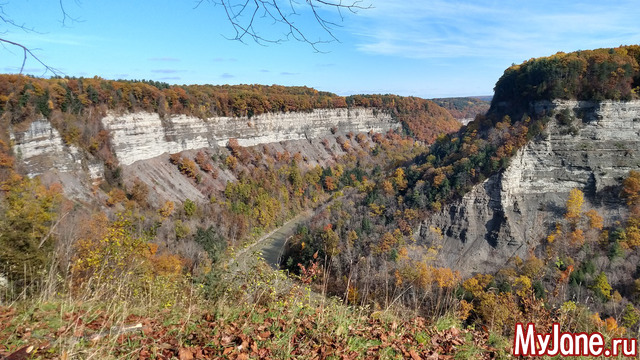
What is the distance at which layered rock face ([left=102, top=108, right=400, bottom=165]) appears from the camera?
126 ft

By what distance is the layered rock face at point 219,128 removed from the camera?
126 feet

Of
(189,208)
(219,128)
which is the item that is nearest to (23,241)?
(189,208)

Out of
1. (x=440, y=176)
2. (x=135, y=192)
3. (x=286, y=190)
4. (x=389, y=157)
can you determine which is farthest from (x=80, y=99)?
(x=389, y=157)

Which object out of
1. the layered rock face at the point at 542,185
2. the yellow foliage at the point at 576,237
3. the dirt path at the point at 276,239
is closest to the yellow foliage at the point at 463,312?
the layered rock face at the point at 542,185

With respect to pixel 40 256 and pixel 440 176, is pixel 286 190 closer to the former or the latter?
pixel 440 176

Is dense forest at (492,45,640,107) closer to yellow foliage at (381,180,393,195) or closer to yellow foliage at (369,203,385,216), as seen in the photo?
yellow foliage at (381,180,393,195)

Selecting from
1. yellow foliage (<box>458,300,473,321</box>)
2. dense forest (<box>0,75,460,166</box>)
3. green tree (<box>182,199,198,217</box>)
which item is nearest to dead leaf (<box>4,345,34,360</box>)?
yellow foliage (<box>458,300,473,321</box>)

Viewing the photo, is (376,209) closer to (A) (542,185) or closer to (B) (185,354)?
(A) (542,185)

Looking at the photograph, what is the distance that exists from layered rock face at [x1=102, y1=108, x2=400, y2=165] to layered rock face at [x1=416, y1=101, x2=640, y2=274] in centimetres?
3174

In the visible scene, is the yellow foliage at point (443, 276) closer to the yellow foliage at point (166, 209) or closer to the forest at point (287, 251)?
the forest at point (287, 251)

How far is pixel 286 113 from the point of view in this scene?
6116 centimetres

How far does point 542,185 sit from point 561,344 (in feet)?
101

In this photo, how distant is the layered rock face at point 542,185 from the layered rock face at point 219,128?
31.7m

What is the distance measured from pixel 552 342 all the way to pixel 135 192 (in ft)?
119
